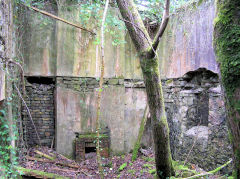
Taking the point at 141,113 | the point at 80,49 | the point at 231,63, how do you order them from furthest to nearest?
the point at 141,113
the point at 80,49
the point at 231,63

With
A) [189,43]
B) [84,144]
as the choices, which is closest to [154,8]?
[189,43]

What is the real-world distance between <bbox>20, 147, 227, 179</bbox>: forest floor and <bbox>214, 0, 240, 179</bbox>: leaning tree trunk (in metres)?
3.02

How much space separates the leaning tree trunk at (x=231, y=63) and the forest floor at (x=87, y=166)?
9.92ft

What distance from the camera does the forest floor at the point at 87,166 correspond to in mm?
4215

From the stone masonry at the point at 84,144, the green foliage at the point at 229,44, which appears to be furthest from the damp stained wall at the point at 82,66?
the green foliage at the point at 229,44

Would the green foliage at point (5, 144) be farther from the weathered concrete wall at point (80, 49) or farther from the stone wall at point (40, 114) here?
the weathered concrete wall at point (80, 49)

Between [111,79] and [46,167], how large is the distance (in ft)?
9.11

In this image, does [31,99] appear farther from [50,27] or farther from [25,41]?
[50,27]

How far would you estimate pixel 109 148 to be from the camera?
5.42 meters

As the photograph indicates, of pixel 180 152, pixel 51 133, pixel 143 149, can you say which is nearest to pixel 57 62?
pixel 51 133

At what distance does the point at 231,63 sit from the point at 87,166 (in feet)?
14.8

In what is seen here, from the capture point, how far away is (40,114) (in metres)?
5.26

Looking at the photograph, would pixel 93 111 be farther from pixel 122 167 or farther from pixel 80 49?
pixel 80 49

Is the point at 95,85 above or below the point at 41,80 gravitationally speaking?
below
